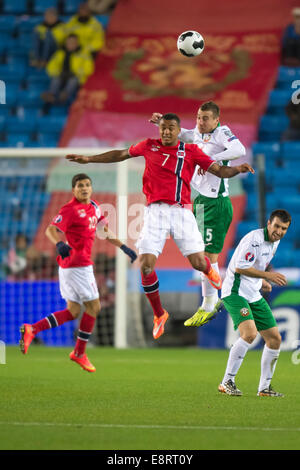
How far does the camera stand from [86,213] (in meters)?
11.7

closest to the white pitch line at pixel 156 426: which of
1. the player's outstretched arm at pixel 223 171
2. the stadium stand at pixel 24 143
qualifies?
the player's outstretched arm at pixel 223 171

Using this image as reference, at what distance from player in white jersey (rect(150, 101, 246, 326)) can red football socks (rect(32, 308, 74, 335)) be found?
6.08 feet

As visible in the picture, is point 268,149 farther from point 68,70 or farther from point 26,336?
point 26,336

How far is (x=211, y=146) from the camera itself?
35.3 ft

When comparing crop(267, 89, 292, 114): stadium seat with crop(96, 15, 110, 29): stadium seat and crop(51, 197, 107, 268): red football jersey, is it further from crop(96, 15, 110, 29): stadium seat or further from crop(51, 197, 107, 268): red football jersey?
crop(51, 197, 107, 268): red football jersey

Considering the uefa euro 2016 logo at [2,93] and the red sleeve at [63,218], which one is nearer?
the red sleeve at [63,218]

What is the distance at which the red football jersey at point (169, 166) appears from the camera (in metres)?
10.2

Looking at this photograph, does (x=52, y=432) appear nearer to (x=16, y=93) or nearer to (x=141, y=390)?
(x=141, y=390)

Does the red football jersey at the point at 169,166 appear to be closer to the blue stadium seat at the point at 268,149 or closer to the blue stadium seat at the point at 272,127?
the blue stadium seat at the point at 268,149

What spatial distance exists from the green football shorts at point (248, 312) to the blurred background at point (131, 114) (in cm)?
602

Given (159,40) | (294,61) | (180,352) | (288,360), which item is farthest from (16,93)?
(288,360)

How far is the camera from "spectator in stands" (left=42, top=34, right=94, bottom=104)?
21.9 meters

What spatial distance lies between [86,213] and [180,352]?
5481 mm

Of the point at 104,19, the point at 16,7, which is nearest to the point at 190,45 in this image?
the point at 104,19
